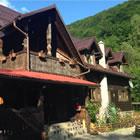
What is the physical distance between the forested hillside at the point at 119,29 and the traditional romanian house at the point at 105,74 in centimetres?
1206

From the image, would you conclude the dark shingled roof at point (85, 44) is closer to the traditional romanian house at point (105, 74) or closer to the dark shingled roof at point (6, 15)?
the traditional romanian house at point (105, 74)

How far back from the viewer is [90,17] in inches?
4045

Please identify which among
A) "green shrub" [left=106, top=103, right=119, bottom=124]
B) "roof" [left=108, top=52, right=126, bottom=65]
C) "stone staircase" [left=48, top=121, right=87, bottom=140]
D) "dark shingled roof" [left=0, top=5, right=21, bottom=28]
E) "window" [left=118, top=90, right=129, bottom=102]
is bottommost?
"stone staircase" [left=48, top=121, right=87, bottom=140]

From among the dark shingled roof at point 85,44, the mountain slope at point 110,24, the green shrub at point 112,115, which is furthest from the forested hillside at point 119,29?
the green shrub at point 112,115

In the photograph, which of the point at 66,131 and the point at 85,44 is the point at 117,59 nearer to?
the point at 85,44

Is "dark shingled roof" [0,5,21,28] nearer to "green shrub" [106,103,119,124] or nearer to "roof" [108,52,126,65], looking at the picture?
"green shrub" [106,103,119,124]

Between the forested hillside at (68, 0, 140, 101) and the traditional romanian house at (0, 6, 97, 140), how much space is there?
76.6ft

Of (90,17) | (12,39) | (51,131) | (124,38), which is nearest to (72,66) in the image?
(12,39)

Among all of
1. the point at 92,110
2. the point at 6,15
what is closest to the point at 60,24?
the point at 6,15

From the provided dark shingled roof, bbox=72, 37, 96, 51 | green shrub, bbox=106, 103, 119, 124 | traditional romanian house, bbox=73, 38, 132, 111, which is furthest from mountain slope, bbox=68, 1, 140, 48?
green shrub, bbox=106, 103, 119, 124

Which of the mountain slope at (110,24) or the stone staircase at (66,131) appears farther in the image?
the mountain slope at (110,24)

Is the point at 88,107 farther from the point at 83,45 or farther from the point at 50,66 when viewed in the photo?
the point at 83,45

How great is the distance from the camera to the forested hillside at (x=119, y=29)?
65938mm

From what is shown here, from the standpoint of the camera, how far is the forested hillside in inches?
2596
